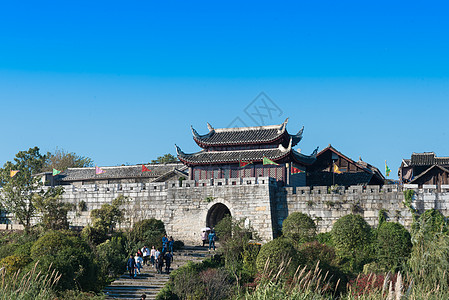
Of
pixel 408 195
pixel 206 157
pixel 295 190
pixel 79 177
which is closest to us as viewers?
pixel 408 195

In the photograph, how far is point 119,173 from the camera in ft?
170

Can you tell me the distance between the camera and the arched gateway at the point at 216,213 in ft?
125

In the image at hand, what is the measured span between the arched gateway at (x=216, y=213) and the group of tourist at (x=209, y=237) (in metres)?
1.01

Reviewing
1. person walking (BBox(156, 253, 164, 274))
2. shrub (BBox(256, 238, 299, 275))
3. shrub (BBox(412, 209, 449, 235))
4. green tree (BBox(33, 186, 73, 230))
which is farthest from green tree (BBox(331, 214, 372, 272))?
green tree (BBox(33, 186, 73, 230))

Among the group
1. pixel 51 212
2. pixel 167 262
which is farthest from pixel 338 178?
pixel 51 212

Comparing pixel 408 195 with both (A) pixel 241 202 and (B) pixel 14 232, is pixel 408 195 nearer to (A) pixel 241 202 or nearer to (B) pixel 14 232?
(A) pixel 241 202

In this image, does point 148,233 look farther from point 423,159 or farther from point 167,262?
point 423,159

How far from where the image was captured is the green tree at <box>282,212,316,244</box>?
114ft

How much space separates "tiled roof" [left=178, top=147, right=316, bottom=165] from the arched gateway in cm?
305

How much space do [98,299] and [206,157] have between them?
744 inches

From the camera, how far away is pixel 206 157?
41.0m

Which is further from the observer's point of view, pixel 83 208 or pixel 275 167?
pixel 83 208

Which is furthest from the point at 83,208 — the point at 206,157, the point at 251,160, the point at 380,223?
the point at 380,223

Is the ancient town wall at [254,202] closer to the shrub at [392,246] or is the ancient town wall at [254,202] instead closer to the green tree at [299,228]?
the green tree at [299,228]
